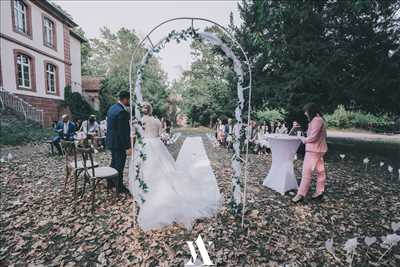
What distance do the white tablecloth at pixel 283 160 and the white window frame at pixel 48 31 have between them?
62.2 ft

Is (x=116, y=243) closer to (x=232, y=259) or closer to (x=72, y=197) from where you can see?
(x=232, y=259)

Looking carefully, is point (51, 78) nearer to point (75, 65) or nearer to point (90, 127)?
point (75, 65)

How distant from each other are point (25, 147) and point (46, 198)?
7876 mm

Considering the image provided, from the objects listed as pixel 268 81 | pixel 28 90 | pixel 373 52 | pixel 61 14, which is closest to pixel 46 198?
pixel 268 81

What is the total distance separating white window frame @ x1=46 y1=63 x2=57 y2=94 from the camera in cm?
1667

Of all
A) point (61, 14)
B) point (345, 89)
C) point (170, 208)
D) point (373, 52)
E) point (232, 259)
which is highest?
point (61, 14)

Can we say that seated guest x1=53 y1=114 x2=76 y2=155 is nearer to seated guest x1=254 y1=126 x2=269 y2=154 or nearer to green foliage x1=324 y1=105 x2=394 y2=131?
seated guest x1=254 y1=126 x2=269 y2=154

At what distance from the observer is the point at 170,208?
3.71 m

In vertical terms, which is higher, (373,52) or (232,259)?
(373,52)

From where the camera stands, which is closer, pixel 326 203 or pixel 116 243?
pixel 116 243

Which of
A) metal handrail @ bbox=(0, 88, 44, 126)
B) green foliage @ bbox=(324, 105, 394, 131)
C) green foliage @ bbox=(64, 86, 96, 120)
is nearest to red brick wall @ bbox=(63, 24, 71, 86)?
green foliage @ bbox=(64, 86, 96, 120)

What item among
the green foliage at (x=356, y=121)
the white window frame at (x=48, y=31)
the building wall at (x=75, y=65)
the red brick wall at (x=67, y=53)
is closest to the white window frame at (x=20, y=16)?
the white window frame at (x=48, y=31)

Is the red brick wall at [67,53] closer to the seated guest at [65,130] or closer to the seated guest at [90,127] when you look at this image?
the seated guest at [90,127]

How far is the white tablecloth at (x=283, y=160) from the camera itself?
5055 millimetres
